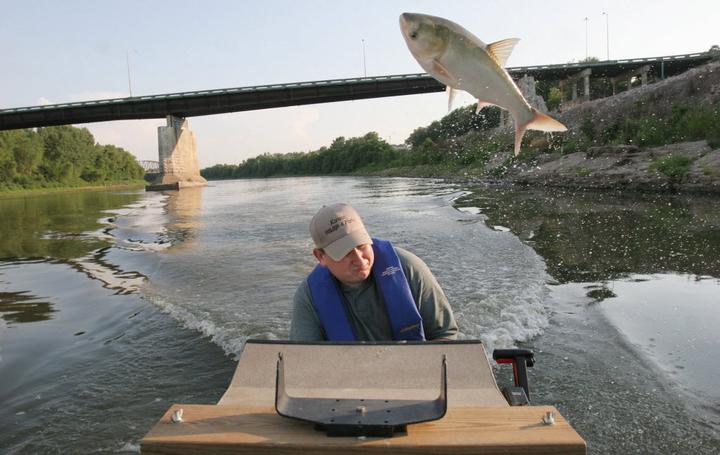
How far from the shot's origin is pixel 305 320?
3604 millimetres

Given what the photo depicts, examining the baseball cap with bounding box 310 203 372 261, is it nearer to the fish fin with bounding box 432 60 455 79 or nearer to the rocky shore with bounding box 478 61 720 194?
the fish fin with bounding box 432 60 455 79

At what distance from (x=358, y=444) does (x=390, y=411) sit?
23 cm

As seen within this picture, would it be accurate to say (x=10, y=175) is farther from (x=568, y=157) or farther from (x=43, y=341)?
(x=43, y=341)

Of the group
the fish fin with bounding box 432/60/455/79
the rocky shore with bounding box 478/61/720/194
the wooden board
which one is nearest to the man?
the wooden board

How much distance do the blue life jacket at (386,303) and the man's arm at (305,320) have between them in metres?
0.09

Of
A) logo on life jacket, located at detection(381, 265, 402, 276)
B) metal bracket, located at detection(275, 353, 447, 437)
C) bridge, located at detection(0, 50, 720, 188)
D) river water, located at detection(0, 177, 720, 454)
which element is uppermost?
bridge, located at detection(0, 50, 720, 188)

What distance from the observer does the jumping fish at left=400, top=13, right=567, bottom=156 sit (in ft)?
7.08

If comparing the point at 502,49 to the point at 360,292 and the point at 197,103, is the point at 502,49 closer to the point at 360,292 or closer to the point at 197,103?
the point at 360,292

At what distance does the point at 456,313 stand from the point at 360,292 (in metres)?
4.10

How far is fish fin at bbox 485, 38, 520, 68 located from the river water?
3.00 m

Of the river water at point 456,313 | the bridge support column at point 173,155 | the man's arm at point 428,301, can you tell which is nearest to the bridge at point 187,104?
the bridge support column at point 173,155

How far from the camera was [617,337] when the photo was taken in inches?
237

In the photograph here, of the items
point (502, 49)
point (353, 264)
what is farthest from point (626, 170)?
point (502, 49)

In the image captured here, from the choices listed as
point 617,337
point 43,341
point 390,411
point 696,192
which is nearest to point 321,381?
point 390,411
